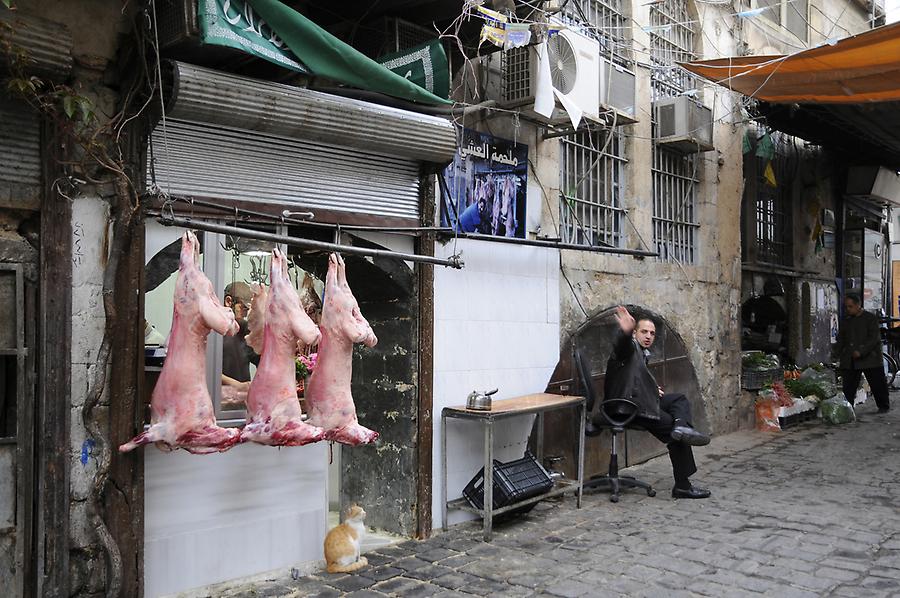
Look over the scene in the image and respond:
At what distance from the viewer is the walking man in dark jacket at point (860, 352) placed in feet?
41.8

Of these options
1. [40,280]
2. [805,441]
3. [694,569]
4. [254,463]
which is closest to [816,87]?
[805,441]

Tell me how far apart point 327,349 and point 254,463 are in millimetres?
1076

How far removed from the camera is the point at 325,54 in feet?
16.7

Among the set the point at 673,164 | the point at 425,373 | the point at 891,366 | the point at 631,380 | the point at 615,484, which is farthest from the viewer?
the point at 891,366

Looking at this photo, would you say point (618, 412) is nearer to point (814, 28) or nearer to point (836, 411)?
point (836, 411)

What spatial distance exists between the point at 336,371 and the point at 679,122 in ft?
21.7

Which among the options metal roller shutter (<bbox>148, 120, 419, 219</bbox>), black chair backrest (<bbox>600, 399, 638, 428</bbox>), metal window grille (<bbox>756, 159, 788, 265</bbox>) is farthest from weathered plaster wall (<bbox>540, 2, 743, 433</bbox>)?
metal roller shutter (<bbox>148, 120, 419, 219</bbox>)

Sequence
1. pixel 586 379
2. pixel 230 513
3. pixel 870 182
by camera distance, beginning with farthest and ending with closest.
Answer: pixel 870 182 < pixel 586 379 < pixel 230 513

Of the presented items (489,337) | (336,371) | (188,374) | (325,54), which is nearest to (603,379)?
(489,337)

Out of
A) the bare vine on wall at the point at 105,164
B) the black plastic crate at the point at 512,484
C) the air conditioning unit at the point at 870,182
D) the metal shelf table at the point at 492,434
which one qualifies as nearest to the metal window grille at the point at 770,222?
the air conditioning unit at the point at 870,182

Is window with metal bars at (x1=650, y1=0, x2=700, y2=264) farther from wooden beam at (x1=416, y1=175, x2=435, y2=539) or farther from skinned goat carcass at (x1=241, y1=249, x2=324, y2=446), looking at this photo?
skinned goat carcass at (x1=241, y1=249, x2=324, y2=446)

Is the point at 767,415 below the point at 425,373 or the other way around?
below

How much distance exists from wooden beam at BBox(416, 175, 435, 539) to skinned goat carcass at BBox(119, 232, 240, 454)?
2118 mm

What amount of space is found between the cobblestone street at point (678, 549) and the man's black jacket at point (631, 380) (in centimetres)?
98
